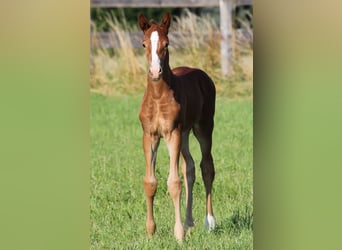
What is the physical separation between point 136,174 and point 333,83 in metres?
0.62

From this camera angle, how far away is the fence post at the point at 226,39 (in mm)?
2549

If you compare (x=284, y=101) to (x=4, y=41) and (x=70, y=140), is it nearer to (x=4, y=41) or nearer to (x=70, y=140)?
(x=70, y=140)

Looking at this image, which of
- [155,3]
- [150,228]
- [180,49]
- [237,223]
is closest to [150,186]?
→ [150,228]

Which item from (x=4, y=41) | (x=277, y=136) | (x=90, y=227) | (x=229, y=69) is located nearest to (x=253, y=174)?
(x=277, y=136)

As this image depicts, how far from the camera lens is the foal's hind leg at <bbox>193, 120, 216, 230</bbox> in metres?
2.50

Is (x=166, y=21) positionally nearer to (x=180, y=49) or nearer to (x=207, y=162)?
(x=180, y=49)

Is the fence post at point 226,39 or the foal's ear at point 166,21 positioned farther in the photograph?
the fence post at point 226,39

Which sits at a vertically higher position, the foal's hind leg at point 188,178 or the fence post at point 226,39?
the fence post at point 226,39

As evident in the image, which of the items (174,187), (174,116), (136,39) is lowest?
(174,187)

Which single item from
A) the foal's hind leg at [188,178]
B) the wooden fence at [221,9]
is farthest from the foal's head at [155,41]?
the foal's hind leg at [188,178]

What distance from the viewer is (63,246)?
8.36 ft

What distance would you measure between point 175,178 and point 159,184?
0.07m

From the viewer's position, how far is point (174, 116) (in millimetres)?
→ 2416

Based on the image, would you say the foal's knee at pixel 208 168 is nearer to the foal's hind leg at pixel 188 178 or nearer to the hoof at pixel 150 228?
the foal's hind leg at pixel 188 178
